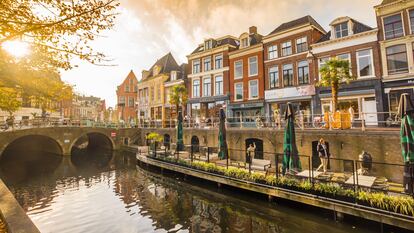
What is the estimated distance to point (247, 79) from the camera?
2756cm

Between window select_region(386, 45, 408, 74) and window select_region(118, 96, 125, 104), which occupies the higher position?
window select_region(118, 96, 125, 104)

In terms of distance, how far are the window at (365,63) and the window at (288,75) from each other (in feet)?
20.4

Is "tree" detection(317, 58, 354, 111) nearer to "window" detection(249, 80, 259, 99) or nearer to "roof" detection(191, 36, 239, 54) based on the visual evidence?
"window" detection(249, 80, 259, 99)

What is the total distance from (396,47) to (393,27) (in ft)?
5.94

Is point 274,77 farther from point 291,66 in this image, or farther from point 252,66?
point 252,66

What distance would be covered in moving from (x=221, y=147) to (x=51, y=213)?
9848mm

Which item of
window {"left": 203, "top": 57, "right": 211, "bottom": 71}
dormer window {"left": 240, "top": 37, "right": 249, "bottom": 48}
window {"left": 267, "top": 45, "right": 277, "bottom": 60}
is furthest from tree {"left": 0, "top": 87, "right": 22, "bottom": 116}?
window {"left": 203, "top": 57, "right": 211, "bottom": 71}

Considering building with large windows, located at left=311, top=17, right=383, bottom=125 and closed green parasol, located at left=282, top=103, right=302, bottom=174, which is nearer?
closed green parasol, located at left=282, top=103, right=302, bottom=174

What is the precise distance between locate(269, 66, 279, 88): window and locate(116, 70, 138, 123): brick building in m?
35.3

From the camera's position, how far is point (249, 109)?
27.4 metres

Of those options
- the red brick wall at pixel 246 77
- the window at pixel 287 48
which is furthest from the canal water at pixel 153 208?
the window at pixel 287 48

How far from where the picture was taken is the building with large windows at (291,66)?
2259cm

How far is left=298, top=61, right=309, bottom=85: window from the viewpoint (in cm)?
2280

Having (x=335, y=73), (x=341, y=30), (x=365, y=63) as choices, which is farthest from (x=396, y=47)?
(x=335, y=73)
